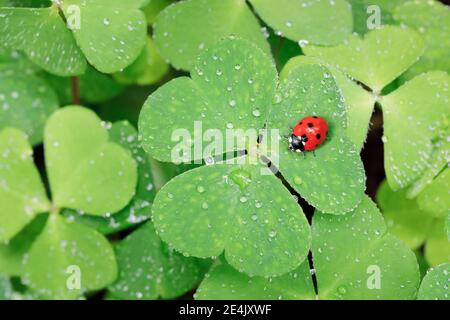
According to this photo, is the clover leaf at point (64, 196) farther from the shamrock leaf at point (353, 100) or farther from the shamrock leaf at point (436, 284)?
the shamrock leaf at point (436, 284)

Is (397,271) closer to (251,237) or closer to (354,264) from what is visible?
(354,264)

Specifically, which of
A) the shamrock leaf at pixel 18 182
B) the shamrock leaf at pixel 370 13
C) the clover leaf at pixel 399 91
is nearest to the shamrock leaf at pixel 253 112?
the clover leaf at pixel 399 91

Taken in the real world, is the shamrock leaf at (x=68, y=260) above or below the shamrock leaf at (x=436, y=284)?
below

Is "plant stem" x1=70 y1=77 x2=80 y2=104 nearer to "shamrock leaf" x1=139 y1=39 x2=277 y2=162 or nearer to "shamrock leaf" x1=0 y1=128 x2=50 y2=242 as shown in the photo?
"shamrock leaf" x1=0 y1=128 x2=50 y2=242

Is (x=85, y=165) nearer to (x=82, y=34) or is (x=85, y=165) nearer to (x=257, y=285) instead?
(x=82, y=34)

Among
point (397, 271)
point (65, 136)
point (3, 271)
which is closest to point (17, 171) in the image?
point (65, 136)

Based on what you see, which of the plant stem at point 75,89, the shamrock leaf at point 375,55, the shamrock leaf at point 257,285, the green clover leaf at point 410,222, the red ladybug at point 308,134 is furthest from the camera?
the plant stem at point 75,89
